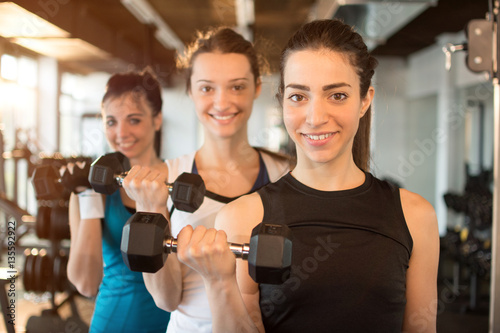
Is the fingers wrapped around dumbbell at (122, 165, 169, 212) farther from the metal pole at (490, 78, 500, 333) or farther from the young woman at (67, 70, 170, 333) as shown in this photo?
the metal pole at (490, 78, 500, 333)

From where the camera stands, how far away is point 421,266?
1.13 meters

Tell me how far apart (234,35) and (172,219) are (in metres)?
0.69

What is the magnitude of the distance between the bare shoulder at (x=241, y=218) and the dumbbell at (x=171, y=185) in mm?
86

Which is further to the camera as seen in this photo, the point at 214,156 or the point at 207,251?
the point at 214,156

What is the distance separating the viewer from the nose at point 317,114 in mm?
1048

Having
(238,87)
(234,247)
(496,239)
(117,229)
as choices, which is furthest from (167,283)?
(496,239)

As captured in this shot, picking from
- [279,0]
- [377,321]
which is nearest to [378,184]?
[377,321]

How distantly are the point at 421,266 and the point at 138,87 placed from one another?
3.51 feet

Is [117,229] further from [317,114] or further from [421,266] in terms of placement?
[421,266]

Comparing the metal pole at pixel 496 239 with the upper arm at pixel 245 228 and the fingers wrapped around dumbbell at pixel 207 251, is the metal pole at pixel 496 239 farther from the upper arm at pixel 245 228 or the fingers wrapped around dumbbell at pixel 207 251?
the fingers wrapped around dumbbell at pixel 207 251

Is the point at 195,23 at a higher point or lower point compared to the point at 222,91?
higher

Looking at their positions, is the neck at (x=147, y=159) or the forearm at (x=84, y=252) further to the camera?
the neck at (x=147, y=159)

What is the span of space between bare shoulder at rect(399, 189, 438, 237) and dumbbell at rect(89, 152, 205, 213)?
0.56 meters

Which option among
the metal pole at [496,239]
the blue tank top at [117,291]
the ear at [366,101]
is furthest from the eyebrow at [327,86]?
the metal pole at [496,239]
